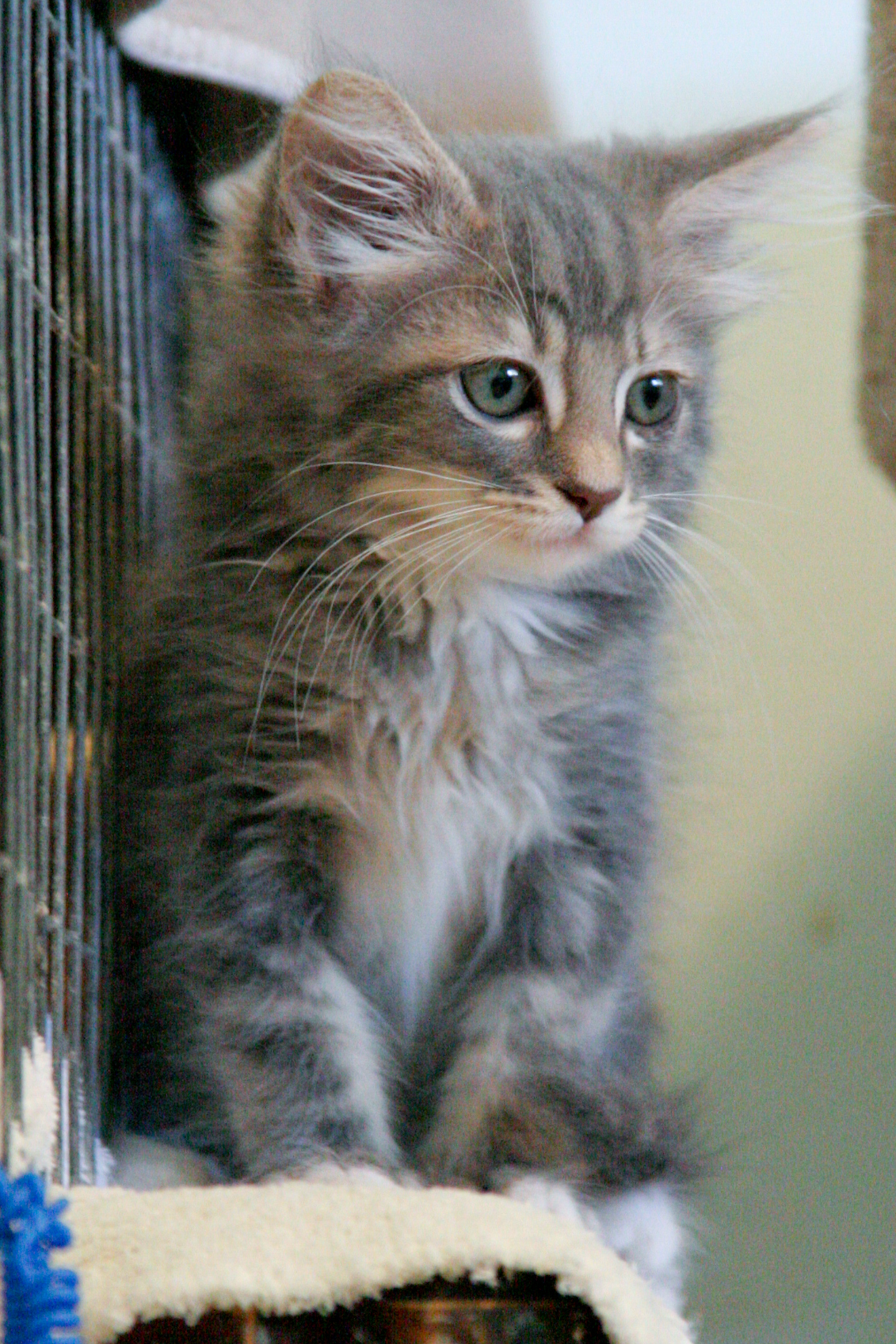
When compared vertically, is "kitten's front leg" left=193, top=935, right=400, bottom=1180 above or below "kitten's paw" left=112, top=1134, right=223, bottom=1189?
above

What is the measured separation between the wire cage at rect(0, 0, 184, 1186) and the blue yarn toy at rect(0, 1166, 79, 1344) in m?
0.18

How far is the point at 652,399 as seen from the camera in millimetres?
1298

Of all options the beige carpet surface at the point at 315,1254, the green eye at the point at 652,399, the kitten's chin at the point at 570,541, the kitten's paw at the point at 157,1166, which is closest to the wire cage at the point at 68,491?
the kitten's paw at the point at 157,1166

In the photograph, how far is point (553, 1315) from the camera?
901 millimetres

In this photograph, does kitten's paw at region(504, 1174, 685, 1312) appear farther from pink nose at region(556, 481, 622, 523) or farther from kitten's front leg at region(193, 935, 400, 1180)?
pink nose at region(556, 481, 622, 523)

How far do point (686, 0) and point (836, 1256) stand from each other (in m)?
1.50

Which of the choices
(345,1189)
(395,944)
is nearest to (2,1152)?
(345,1189)

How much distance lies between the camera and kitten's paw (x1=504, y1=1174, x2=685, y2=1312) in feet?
3.89

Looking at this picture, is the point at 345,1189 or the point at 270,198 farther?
the point at 270,198

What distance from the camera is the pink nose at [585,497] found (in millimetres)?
1149

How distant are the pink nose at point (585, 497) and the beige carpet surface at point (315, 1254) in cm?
55

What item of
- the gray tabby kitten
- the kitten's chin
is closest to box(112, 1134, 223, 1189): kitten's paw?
the gray tabby kitten

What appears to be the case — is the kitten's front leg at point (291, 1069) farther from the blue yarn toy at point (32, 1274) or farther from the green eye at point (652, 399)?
the green eye at point (652, 399)

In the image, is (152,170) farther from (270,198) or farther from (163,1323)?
(163,1323)
